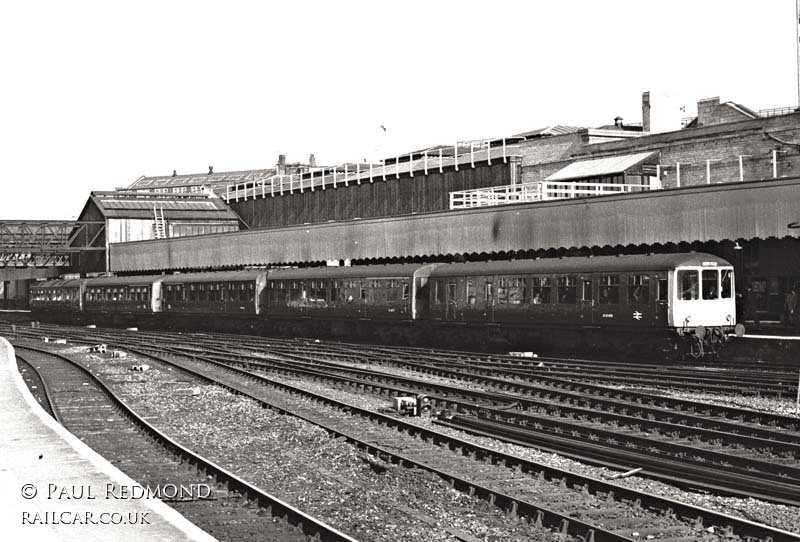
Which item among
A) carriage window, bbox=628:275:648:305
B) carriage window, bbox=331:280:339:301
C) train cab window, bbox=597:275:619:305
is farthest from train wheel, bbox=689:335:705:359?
carriage window, bbox=331:280:339:301

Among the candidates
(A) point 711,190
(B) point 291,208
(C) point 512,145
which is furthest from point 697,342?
(B) point 291,208

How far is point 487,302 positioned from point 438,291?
9.14 ft

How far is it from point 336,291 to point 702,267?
17.2m

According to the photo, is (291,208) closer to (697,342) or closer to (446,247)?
(446,247)

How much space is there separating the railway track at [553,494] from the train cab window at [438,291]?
18538 mm

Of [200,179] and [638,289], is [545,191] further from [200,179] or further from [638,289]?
[200,179]

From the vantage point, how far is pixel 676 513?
34.2 feet

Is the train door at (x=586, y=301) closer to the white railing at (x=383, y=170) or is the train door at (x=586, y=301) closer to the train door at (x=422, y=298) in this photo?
the train door at (x=422, y=298)

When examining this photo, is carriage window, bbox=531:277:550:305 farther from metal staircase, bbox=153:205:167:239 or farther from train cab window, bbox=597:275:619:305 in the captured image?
metal staircase, bbox=153:205:167:239

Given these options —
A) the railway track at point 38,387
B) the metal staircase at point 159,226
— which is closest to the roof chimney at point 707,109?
the railway track at point 38,387

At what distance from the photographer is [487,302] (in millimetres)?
33406

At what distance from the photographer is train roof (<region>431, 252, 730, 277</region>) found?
2777 cm

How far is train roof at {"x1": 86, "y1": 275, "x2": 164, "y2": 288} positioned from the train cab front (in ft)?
114

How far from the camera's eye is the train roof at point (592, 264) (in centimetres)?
2777
